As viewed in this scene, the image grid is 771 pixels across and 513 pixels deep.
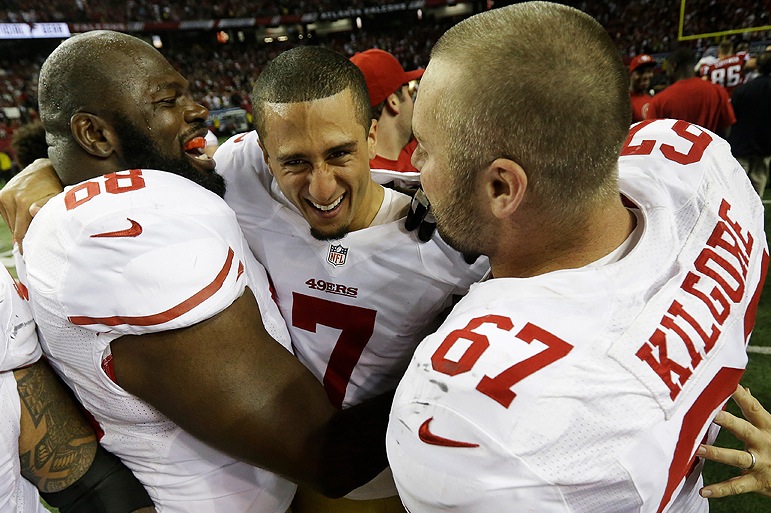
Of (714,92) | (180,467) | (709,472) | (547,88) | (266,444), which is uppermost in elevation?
(547,88)

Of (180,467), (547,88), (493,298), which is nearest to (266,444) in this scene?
(180,467)

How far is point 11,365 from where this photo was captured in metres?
1.07

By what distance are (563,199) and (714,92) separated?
457cm

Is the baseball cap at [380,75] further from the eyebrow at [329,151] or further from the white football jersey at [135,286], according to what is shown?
the white football jersey at [135,286]

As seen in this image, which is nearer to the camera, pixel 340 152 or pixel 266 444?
pixel 266 444

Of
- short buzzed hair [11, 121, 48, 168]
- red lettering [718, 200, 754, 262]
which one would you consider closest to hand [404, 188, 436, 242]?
red lettering [718, 200, 754, 262]

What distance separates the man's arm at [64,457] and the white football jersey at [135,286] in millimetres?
38

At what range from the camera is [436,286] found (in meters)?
1.45

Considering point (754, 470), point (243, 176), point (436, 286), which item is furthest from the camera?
point (243, 176)

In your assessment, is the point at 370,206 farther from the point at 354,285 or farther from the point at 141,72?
the point at 141,72

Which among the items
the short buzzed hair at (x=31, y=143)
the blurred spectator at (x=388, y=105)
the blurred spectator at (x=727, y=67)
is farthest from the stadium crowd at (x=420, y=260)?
the blurred spectator at (x=727, y=67)

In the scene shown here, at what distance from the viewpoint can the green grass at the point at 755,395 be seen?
87.4 inches

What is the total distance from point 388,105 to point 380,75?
0.16 meters

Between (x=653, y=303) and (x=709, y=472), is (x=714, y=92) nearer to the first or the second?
(x=709, y=472)
